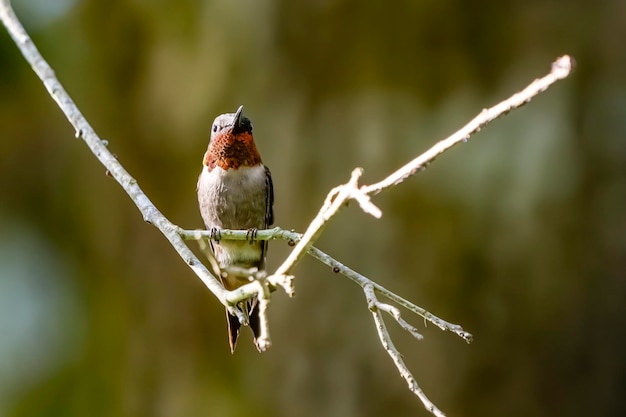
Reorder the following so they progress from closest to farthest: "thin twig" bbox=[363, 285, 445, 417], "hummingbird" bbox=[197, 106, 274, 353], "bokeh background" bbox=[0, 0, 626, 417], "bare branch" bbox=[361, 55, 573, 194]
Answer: "bare branch" bbox=[361, 55, 573, 194], "thin twig" bbox=[363, 285, 445, 417], "hummingbird" bbox=[197, 106, 274, 353], "bokeh background" bbox=[0, 0, 626, 417]

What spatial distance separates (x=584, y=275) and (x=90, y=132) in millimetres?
4160

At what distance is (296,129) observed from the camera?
18.0 feet

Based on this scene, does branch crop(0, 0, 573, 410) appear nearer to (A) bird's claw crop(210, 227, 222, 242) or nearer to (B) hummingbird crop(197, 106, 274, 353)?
(A) bird's claw crop(210, 227, 222, 242)

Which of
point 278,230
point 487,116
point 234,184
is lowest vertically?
point 487,116

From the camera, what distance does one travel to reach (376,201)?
541 cm

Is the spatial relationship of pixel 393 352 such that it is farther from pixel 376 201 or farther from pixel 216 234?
pixel 376 201

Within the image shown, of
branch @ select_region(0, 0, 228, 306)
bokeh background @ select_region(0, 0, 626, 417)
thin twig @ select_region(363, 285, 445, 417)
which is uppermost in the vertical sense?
bokeh background @ select_region(0, 0, 626, 417)

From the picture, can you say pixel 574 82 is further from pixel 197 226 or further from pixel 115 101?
pixel 115 101

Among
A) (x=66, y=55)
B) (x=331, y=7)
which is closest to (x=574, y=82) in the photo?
(x=331, y=7)

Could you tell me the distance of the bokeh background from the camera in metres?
5.18

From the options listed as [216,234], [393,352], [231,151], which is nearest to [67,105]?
[216,234]

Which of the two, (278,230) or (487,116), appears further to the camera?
(278,230)

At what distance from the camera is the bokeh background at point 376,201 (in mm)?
5176

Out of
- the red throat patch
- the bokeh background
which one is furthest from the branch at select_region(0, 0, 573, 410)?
the bokeh background
